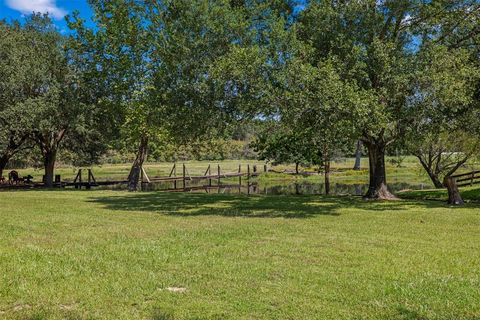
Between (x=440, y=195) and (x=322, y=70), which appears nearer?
(x=322, y=70)

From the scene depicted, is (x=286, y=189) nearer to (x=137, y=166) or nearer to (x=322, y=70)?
(x=137, y=166)

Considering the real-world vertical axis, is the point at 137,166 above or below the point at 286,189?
above

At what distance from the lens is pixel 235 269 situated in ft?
23.2

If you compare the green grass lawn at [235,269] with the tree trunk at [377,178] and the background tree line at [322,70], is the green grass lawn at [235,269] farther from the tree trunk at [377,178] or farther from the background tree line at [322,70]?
the tree trunk at [377,178]

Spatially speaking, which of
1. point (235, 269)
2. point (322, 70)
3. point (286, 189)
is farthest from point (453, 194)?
point (286, 189)

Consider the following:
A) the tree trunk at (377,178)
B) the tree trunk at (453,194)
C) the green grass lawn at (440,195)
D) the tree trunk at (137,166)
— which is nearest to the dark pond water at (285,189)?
the tree trunk at (137,166)

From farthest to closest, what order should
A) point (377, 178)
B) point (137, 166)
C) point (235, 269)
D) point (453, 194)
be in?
point (137, 166) < point (377, 178) < point (453, 194) < point (235, 269)

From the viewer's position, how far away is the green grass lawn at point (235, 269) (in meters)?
5.33

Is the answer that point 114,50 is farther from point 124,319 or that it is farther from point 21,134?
point 124,319

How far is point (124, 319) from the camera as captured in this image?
195 inches

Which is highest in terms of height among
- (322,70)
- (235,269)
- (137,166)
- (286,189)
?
(322,70)

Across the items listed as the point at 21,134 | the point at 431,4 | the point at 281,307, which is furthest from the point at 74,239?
the point at 21,134

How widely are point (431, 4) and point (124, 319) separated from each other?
55.8 feet

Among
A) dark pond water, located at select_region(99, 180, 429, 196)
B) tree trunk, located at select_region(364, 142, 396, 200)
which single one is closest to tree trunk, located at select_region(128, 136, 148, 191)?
dark pond water, located at select_region(99, 180, 429, 196)
